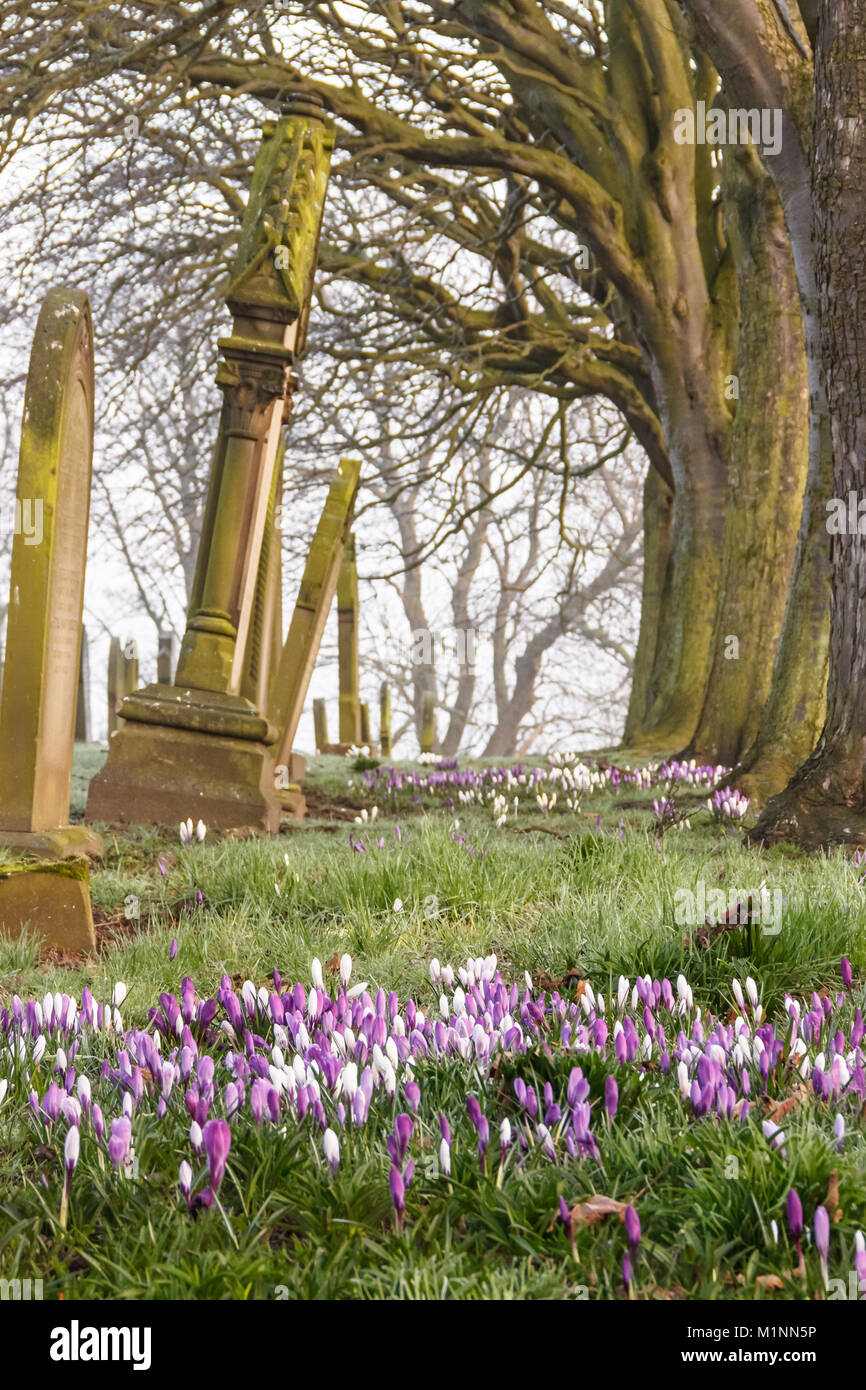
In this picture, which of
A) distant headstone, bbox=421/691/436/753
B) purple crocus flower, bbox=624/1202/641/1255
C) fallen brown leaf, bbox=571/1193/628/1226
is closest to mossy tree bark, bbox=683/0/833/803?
fallen brown leaf, bbox=571/1193/628/1226

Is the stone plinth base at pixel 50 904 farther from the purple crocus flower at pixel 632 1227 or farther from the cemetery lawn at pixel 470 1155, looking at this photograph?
the purple crocus flower at pixel 632 1227

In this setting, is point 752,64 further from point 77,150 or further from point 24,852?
point 77,150

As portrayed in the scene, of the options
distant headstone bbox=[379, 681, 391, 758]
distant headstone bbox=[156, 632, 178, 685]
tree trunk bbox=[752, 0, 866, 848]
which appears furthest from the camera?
distant headstone bbox=[379, 681, 391, 758]

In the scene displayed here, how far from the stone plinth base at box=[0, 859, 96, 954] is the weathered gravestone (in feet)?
10.4

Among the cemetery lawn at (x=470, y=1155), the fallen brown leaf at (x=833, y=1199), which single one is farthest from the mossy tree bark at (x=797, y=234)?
the fallen brown leaf at (x=833, y=1199)

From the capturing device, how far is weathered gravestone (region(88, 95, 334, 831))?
8211 millimetres

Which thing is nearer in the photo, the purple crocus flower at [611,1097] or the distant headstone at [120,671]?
the purple crocus flower at [611,1097]

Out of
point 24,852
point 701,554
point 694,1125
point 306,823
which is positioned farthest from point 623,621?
point 694,1125

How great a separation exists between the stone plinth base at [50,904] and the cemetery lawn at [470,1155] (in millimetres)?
180

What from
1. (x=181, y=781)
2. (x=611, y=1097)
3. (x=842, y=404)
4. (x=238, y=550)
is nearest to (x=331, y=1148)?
(x=611, y=1097)

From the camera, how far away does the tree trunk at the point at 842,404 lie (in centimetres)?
623

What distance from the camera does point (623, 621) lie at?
121 ft

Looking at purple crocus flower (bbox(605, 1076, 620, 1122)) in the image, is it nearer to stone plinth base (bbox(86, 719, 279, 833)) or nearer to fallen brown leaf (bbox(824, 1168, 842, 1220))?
fallen brown leaf (bbox(824, 1168, 842, 1220))
